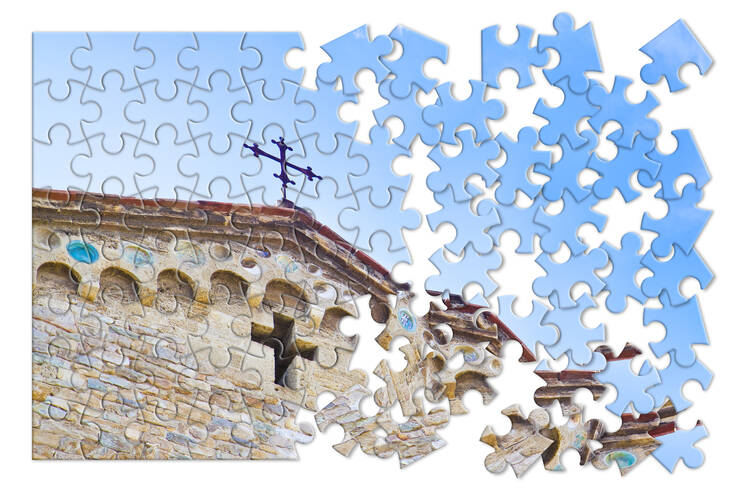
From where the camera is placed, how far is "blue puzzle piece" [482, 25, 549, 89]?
1280 cm

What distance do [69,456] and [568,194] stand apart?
4.02 m

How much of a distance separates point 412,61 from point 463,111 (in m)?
0.52

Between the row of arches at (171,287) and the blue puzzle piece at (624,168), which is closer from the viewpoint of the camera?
the row of arches at (171,287)

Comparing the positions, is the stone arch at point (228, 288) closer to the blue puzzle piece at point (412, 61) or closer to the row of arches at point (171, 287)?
the row of arches at point (171, 287)

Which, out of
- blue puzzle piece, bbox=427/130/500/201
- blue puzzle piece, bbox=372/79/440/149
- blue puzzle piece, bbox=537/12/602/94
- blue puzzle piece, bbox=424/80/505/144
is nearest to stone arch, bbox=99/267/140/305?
blue puzzle piece, bbox=372/79/440/149

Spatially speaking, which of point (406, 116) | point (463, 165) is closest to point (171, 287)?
point (406, 116)

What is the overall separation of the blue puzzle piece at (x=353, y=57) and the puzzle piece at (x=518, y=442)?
2.62 metres

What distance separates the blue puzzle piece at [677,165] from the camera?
12.7m

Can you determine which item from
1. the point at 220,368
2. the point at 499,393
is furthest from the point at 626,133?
the point at 220,368

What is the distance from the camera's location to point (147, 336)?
1243 cm

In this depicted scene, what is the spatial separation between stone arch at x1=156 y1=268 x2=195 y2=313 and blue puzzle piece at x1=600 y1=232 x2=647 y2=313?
9.87ft

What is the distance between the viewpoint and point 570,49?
12812 mm

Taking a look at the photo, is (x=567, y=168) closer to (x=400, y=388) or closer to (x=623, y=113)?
(x=623, y=113)

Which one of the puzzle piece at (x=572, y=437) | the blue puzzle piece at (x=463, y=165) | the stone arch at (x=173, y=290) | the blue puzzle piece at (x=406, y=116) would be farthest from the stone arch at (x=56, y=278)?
the puzzle piece at (x=572, y=437)
